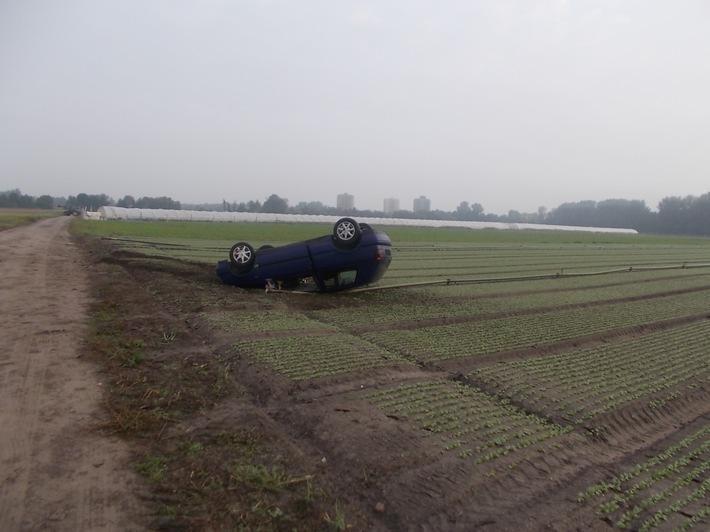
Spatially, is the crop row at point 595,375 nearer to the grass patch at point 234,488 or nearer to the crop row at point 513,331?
the crop row at point 513,331

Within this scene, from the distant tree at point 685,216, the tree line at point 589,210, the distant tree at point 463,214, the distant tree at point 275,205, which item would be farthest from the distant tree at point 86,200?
the distant tree at point 685,216

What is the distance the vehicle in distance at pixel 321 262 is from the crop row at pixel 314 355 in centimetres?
400

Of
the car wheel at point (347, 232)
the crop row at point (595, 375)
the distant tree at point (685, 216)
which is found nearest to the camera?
the crop row at point (595, 375)

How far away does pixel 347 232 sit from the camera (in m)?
12.0

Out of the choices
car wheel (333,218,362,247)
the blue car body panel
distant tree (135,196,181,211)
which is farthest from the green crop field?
distant tree (135,196,181,211)

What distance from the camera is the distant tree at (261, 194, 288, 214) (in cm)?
15024

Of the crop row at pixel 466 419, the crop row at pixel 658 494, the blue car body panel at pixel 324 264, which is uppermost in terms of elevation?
the blue car body panel at pixel 324 264

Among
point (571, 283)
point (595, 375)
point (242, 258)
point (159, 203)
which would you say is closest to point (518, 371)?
point (595, 375)

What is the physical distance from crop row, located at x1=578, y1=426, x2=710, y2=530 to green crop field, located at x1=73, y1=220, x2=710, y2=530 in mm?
12

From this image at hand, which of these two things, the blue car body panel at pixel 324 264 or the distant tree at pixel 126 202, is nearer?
the blue car body panel at pixel 324 264

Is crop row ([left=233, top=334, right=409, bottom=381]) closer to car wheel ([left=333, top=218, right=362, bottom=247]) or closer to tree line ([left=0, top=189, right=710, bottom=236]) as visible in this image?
car wheel ([left=333, top=218, right=362, bottom=247])

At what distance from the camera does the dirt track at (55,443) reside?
3459 mm

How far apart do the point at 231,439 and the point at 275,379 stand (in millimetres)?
1617

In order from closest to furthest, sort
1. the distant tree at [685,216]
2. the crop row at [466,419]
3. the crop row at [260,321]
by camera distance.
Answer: the crop row at [466,419] < the crop row at [260,321] < the distant tree at [685,216]
